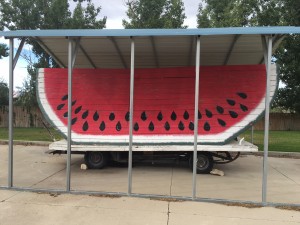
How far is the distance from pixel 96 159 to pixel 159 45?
151 inches

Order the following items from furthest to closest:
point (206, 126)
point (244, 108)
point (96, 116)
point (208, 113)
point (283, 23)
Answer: point (283, 23)
point (96, 116)
point (208, 113)
point (206, 126)
point (244, 108)

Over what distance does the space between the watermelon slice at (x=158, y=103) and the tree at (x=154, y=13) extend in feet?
58.2

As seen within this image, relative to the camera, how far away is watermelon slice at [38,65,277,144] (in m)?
10.1

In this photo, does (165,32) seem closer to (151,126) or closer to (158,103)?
(158,103)

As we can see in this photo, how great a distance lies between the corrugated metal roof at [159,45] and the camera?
6.64m

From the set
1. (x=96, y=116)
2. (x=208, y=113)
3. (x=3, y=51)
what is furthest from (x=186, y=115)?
(x=3, y=51)

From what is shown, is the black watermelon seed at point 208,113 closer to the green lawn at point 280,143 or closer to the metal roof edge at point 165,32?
the metal roof edge at point 165,32

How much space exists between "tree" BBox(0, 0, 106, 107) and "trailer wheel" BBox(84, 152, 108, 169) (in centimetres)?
1916

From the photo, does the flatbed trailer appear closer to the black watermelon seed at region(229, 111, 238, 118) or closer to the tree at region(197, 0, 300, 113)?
the black watermelon seed at region(229, 111, 238, 118)

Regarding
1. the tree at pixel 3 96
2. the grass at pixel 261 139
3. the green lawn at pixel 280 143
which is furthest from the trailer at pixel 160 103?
the tree at pixel 3 96

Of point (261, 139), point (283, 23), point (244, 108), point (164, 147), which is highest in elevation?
point (283, 23)

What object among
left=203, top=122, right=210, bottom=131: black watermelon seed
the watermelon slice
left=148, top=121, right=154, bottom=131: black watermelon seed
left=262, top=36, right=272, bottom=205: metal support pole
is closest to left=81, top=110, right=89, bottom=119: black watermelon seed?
the watermelon slice

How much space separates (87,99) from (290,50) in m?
22.8

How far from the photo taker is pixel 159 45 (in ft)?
29.2
